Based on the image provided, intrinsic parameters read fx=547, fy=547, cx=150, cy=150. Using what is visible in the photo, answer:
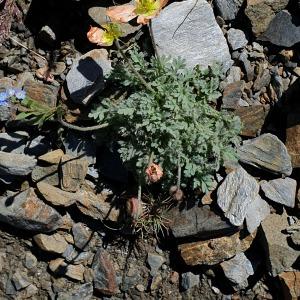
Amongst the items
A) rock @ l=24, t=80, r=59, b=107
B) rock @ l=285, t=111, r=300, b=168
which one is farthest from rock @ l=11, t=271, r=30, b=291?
rock @ l=285, t=111, r=300, b=168

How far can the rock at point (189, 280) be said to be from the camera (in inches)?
180

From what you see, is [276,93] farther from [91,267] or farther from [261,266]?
[91,267]

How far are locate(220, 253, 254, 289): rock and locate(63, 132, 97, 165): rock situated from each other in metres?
1.40

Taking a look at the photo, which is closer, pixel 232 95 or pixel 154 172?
pixel 154 172

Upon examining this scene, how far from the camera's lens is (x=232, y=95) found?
14.5 feet

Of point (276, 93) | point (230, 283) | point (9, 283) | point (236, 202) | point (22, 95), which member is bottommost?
point (230, 283)

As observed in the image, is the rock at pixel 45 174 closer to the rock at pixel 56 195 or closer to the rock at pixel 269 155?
the rock at pixel 56 195

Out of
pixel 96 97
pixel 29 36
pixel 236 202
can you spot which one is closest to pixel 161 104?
pixel 96 97

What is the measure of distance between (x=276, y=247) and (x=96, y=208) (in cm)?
149

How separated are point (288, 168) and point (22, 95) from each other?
2159 millimetres

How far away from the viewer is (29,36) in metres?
4.66

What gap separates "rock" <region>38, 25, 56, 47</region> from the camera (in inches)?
179

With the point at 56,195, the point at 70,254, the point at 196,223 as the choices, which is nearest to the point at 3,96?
the point at 56,195

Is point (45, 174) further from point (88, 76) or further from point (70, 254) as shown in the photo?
point (88, 76)
